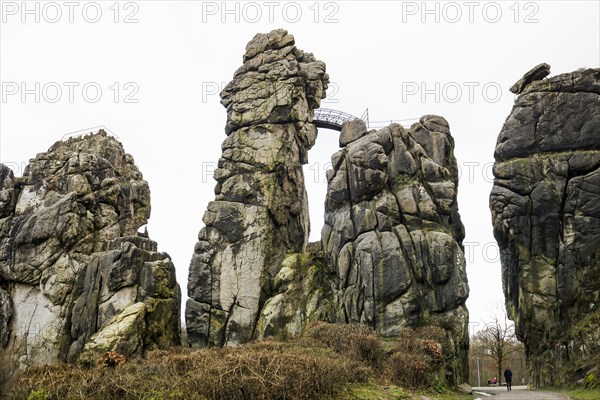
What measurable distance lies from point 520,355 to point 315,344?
5523cm

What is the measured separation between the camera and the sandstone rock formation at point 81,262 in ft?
128

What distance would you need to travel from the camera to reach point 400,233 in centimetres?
3803

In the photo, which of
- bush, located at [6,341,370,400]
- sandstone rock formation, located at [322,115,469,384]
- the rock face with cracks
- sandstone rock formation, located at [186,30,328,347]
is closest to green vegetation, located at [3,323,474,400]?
bush, located at [6,341,370,400]

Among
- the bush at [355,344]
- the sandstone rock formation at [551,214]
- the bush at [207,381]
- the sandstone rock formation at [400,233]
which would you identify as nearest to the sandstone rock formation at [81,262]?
the sandstone rock formation at [400,233]

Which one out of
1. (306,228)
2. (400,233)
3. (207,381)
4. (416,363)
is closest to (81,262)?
(306,228)

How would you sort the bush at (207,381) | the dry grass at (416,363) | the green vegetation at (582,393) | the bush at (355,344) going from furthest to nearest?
the bush at (355,344), the dry grass at (416,363), the green vegetation at (582,393), the bush at (207,381)

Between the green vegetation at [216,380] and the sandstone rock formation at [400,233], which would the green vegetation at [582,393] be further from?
the green vegetation at [216,380]

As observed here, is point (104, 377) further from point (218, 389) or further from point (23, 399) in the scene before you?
point (218, 389)

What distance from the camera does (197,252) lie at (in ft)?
156

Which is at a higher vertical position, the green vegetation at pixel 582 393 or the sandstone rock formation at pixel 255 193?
the sandstone rock formation at pixel 255 193

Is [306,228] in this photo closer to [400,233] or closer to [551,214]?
[400,233]

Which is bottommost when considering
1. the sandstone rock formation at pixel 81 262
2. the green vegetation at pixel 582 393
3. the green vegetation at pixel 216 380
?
the green vegetation at pixel 582 393

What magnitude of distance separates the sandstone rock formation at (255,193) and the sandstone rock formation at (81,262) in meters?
4.66

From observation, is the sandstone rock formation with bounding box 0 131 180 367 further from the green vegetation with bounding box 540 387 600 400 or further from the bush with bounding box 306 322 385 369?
the green vegetation with bounding box 540 387 600 400
